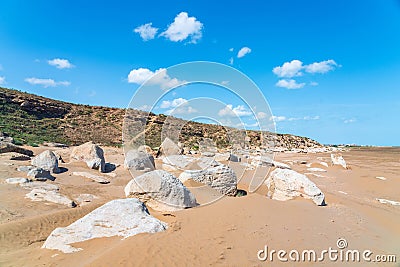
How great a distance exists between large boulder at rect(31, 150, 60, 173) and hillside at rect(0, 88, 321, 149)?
1843 centimetres

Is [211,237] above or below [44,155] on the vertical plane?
below

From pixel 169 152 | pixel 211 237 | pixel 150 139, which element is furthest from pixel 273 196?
pixel 150 139

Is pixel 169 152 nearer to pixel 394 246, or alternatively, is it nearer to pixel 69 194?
pixel 69 194

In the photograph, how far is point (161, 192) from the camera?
6992 millimetres

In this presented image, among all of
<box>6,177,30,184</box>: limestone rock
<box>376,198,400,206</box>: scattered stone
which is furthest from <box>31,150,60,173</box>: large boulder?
<box>376,198,400,206</box>: scattered stone

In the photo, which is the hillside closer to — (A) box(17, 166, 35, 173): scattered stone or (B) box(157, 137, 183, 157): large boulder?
(B) box(157, 137, 183, 157): large boulder

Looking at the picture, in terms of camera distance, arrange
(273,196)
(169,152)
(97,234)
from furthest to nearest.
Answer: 1. (169,152)
2. (273,196)
3. (97,234)

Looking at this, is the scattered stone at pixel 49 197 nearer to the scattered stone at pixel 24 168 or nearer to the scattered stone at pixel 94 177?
the scattered stone at pixel 24 168

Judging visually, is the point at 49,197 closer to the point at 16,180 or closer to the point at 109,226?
the point at 16,180

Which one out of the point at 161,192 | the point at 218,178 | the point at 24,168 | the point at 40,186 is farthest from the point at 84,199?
the point at 218,178

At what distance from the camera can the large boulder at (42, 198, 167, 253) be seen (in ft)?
16.5

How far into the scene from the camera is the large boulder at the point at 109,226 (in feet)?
16.5

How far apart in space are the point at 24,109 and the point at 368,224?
44487 mm

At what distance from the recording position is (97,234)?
17.0 ft
